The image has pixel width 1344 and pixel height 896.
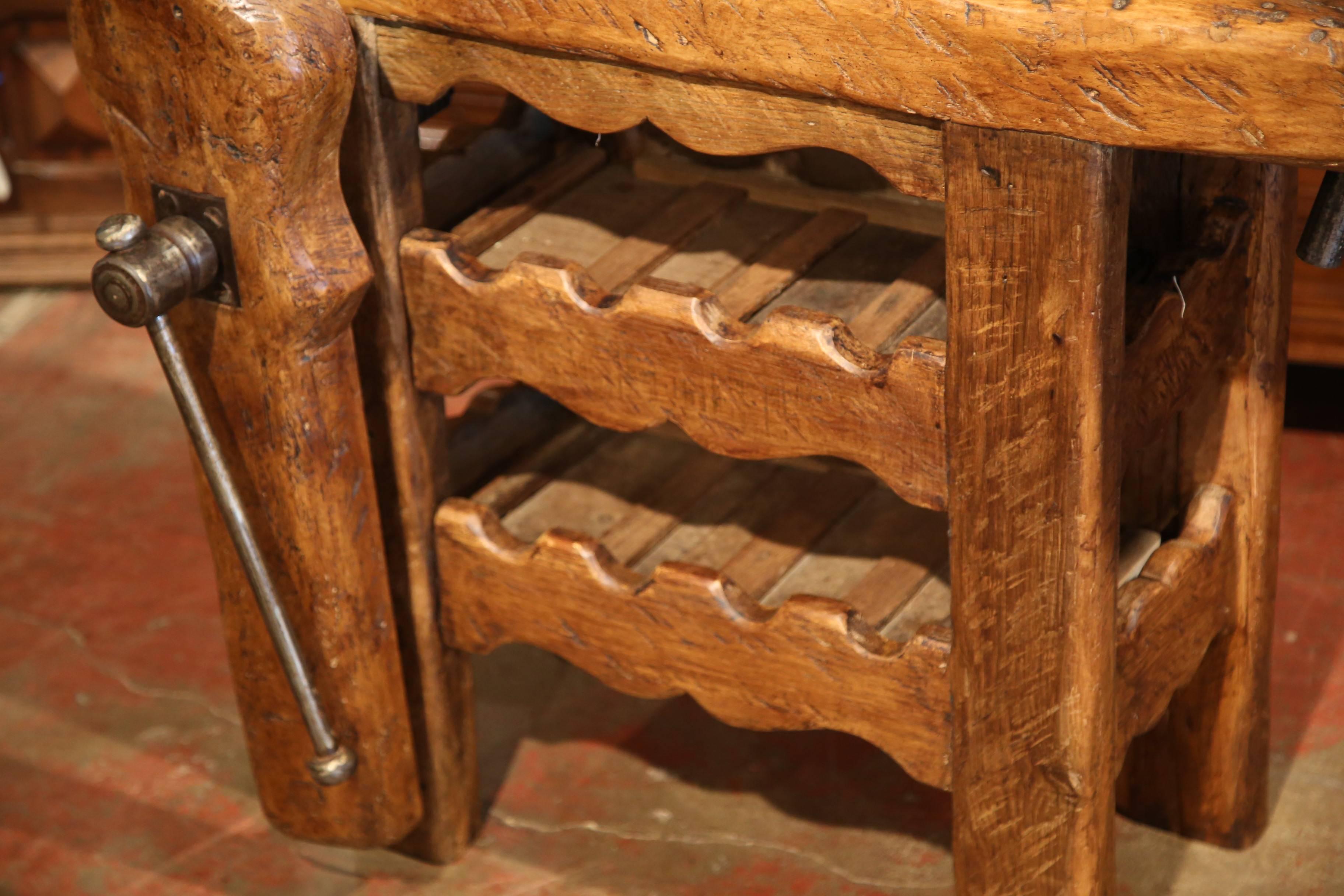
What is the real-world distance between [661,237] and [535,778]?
28.1 inches

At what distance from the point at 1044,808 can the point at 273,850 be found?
2.97 feet

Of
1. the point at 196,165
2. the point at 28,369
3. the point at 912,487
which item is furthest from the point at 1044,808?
the point at 28,369

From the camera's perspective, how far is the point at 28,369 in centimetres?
290

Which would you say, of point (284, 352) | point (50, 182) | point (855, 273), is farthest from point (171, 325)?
point (50, 182)

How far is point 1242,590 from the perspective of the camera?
163cm

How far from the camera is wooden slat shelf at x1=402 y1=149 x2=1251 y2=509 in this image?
131 cm

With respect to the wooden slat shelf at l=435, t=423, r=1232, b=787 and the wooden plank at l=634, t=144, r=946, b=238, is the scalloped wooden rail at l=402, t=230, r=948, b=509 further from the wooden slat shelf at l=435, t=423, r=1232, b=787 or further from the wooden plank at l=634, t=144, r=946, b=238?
the wooden plank at l=634, t=144, r=946, b=238

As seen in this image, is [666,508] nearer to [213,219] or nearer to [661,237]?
[661,237]

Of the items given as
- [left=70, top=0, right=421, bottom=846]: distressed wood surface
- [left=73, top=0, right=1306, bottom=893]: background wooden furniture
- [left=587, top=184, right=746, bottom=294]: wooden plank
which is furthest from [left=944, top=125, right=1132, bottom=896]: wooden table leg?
[left=70, top=0, right=421, bottom=846]: distressed wood surface

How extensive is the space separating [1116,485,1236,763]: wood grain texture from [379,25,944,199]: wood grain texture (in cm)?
45

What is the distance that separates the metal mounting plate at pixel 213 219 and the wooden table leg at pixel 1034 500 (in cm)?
61

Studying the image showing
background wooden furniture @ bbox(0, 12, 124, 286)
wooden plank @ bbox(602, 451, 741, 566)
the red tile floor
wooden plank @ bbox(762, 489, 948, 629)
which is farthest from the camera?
background wooden furniture @ bbox(0, 12, 124, 286)

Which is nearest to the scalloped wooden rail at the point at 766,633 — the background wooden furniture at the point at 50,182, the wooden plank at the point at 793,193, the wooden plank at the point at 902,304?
the wooden plank at the point at 902,304

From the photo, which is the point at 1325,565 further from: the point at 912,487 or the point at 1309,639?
the point at 912,487
